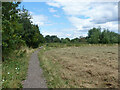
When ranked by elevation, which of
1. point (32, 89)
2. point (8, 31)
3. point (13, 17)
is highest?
point (13, 17)

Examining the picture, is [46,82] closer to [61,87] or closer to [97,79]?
Answer: [61,87]

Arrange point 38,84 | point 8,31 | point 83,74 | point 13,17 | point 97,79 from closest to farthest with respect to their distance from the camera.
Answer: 1. point 38,84
2. point 97,79
3. point 83,74
4. point 8,31
5. point 13,17

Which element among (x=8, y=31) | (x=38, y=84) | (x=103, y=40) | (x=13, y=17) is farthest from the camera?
(x=103, y=40)

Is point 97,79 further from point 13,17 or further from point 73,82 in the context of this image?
point 13,17

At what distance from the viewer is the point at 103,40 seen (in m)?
43.1

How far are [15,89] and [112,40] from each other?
149ft

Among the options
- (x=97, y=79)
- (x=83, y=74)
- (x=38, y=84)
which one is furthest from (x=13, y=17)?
(x=97, y=79)

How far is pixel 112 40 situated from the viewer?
1716 inches

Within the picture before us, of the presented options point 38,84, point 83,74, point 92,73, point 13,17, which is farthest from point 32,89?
point 13,17

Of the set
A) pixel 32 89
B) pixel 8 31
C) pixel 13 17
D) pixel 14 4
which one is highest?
pixel 14 4

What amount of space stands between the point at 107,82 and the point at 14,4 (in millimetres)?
6785

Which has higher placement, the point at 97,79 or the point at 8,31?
the point at 8,31

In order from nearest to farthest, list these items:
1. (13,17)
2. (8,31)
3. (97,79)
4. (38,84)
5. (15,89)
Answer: (15,89) < (38,84) < (97,79) < (8,31) < (13,17)

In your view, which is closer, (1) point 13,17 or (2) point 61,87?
(2) point 61,87
